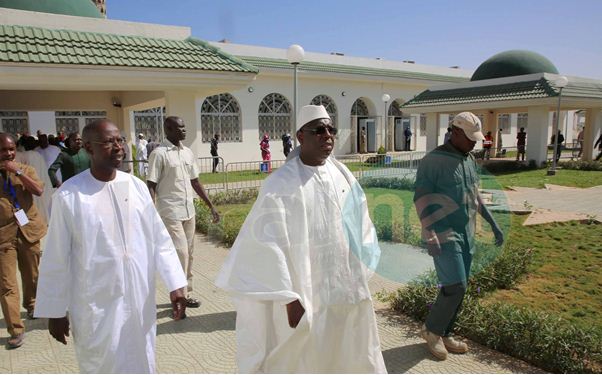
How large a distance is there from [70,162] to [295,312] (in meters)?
4.66

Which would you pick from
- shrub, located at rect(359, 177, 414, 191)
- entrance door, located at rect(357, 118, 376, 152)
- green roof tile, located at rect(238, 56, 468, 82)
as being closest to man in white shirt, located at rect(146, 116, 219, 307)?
shrub, located at rect(359, 177, 414, 191)

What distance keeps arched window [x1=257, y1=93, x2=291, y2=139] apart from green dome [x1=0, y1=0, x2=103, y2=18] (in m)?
11.6

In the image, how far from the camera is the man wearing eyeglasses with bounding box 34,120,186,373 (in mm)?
2447

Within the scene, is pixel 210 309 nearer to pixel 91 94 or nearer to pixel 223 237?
pixel 223 237

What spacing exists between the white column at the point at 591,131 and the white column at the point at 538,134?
11.0 ft

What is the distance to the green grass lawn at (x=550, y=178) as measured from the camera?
13461mm

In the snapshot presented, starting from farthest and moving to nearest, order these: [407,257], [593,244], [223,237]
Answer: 1. [223,237]
2. [593,244]
3. [407,257]

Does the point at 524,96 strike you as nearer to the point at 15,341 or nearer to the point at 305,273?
the point at 305,273

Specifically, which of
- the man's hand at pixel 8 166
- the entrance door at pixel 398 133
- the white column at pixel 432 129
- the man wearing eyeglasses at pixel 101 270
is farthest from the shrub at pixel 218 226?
the entrance door at pixel 398 133

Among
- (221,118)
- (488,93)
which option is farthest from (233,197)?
(488,93)

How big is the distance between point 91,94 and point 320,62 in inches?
614

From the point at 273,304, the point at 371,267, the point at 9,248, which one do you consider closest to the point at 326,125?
the point at 371,267

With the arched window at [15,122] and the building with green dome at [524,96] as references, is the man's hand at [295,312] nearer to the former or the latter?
the building with green dome at [524,96]

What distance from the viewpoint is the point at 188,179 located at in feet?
15.8
